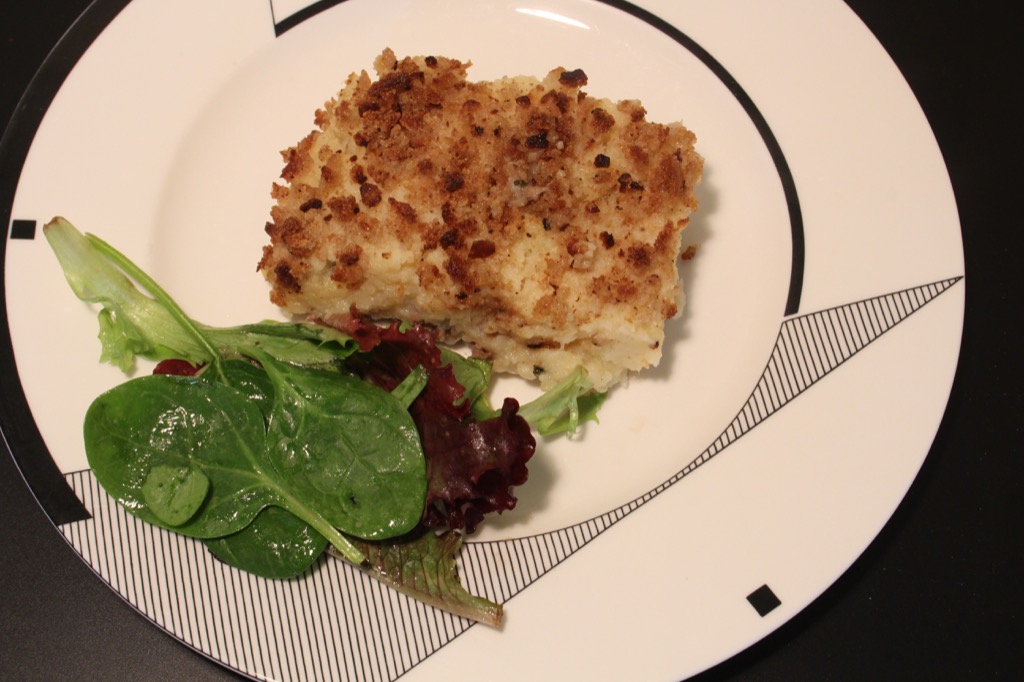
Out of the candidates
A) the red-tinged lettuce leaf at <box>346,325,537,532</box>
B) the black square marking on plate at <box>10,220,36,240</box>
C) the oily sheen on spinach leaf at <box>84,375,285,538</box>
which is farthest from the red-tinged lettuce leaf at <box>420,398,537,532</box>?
the black square marking on plate at <box>10,220,36,240</box>

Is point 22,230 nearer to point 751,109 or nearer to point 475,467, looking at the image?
point 475,467

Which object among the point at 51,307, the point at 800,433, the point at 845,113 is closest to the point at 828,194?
the point at 845,113

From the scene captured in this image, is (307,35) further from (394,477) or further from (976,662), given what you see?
(976,662)

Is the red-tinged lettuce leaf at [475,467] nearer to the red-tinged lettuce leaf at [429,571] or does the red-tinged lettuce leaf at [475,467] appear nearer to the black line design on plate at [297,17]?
the red-tinged lettuce leaf at [429,571]

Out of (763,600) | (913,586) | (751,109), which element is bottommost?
(913,586)

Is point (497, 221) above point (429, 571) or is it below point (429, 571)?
above

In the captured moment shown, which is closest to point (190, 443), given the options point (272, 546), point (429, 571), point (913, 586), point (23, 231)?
point (272, 546)

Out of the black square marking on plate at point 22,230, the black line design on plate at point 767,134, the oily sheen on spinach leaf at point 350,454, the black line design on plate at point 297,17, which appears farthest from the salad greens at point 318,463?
the black line design on plate at point 297,17
